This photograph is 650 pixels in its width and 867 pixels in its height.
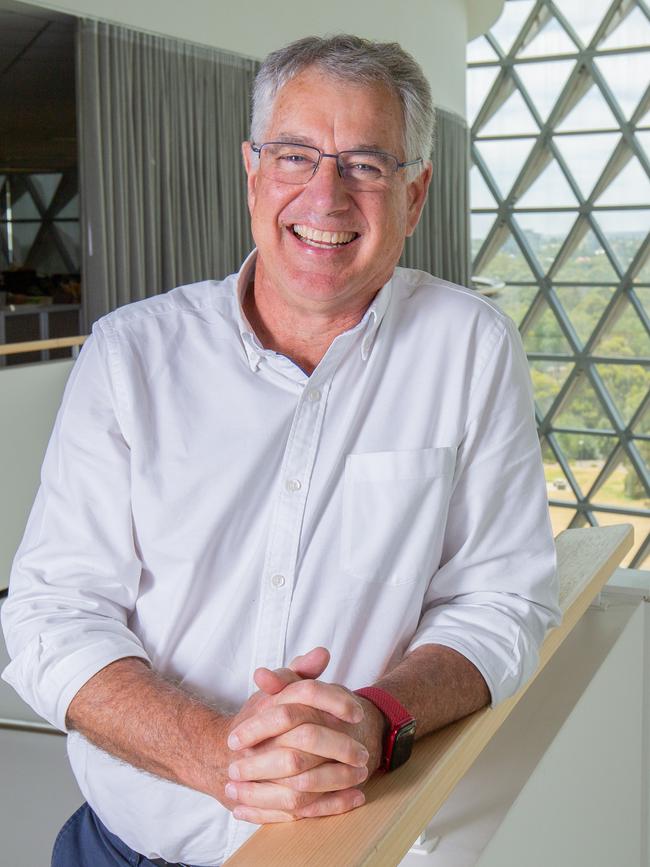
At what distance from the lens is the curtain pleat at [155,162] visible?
8906 mm

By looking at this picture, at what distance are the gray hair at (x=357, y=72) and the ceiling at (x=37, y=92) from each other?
7.19 meters

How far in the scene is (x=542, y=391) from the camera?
75.0ft

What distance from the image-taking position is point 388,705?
144 cm

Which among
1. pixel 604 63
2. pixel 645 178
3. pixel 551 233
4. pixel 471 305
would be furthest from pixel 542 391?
pixel 471 305

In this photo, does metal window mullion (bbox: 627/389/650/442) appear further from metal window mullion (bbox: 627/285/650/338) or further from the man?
the man

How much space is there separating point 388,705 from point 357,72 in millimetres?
1080

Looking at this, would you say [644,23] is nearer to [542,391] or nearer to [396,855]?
[542,391]

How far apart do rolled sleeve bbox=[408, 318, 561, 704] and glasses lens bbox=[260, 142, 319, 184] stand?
453 mm

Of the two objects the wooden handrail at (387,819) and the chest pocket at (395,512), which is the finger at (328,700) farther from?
the chest pocket at (395,512)

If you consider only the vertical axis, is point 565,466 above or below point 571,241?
below

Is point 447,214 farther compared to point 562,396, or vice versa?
point 562,396

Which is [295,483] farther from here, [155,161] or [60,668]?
[155,161]

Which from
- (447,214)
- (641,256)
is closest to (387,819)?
(447,214)

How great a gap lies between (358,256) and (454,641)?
705 millimetres
